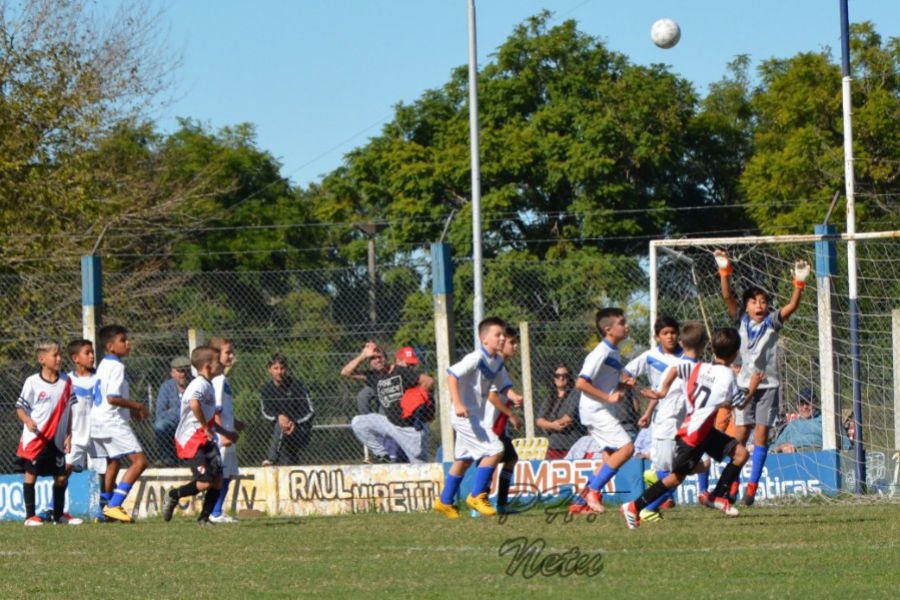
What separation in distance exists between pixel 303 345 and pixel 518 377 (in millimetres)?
2389

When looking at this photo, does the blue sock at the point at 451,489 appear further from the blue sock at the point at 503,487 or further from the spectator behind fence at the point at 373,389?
the spectator behind fence at the point at 373,389

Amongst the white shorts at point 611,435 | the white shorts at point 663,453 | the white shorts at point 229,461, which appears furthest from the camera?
the white shorts at point 229,461

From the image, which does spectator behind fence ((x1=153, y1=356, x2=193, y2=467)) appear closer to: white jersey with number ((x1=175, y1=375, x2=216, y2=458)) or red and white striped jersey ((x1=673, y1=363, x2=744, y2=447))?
white jersey with number ((x1=175, y1=375, x2=216, y2=458))

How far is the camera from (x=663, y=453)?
1183 cm

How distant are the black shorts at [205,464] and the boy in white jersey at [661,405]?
12.2 feet

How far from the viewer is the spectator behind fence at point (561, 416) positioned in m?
15.4

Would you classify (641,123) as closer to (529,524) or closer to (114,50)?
(114,50)

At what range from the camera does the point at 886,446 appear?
1524 cm

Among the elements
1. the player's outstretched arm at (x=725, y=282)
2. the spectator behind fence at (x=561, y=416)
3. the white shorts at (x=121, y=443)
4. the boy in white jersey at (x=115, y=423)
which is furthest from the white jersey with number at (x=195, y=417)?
the player's outstretched arm at (x=725, y=282)

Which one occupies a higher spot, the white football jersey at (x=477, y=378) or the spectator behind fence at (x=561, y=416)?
the white football jersey at (x=477, y=378)

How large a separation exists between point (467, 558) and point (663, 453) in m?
3.24

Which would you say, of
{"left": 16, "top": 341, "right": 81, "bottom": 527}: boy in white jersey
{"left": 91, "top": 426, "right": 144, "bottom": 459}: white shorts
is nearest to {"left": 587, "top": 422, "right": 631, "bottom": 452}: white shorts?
{"left": 91, "top": 426, "right": 144, "bottom": 459}: white shorts

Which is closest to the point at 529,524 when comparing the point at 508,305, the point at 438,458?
the point at 438,458

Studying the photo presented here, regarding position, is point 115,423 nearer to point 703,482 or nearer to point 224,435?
point 224,435
